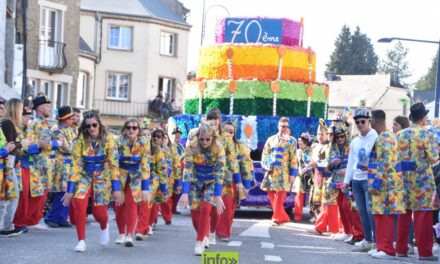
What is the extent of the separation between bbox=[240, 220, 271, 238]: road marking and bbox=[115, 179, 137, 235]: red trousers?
3194 mm

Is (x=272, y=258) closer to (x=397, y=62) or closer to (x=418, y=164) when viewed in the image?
(x=418, y=164)

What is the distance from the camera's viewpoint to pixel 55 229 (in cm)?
1512

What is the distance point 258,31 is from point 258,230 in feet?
21.8

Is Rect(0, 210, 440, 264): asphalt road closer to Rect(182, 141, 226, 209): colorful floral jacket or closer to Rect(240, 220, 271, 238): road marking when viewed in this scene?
Rect(240, 220, 271, 238): road marking

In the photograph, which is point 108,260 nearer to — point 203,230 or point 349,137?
point 203,230

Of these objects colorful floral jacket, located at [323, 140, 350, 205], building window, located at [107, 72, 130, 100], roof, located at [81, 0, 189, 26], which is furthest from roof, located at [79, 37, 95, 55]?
colorful floral jacket, located at [323, 140, 350, 205]

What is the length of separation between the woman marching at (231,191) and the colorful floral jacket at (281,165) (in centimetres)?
370

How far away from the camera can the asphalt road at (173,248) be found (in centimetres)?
1125

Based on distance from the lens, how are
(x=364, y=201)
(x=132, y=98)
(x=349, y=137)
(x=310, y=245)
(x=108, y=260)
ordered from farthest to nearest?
(x=132, y=98) < (x=349, y=137) < (x=310, y=245) < (x=364, y=201) < (x=108, y=260)

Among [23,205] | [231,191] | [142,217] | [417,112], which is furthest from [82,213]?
[417,112]

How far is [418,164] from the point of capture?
1264cm

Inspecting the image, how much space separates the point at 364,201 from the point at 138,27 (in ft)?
127

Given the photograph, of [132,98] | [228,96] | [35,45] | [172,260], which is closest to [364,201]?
[172,260]

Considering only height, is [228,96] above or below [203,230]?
above
